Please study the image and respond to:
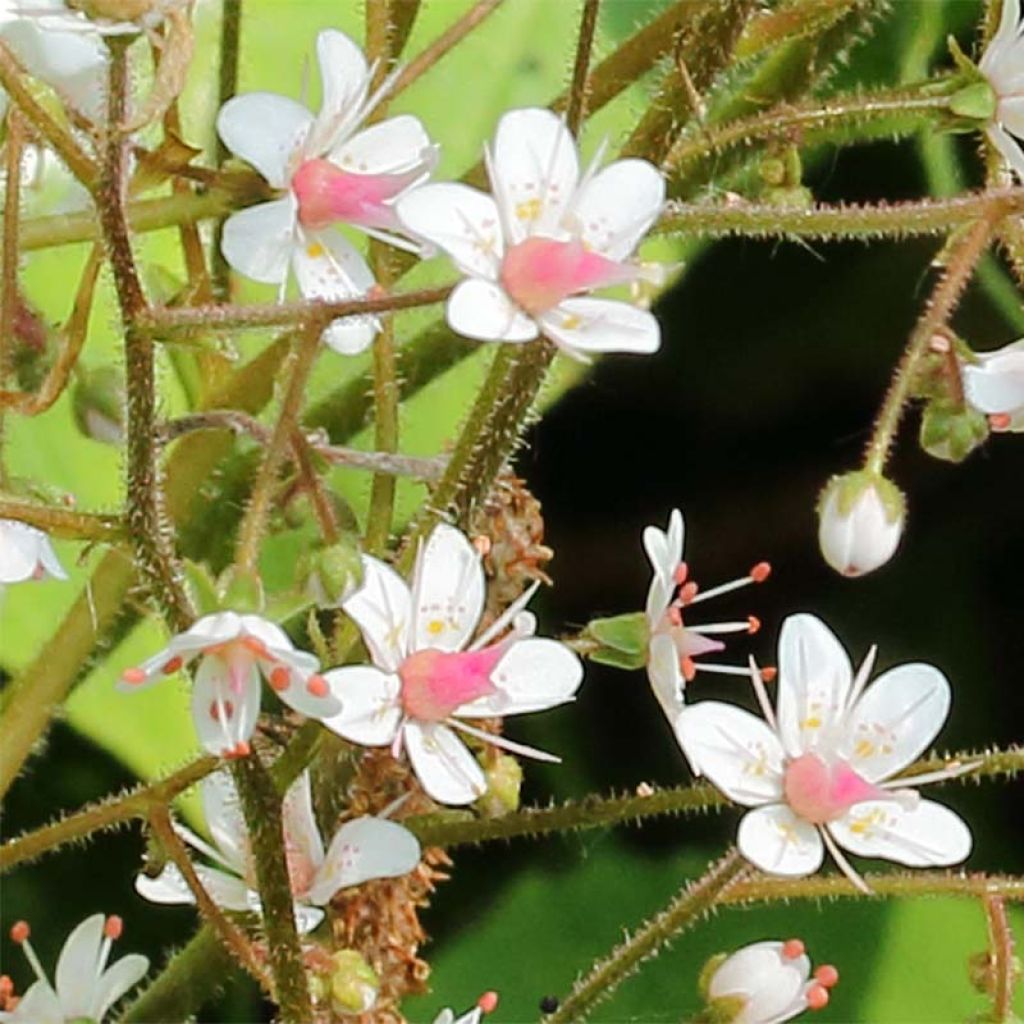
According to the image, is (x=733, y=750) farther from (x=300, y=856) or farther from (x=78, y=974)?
(x=78, y=974)

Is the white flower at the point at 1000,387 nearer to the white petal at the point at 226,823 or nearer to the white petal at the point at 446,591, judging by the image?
the white petal at the point at 446,591

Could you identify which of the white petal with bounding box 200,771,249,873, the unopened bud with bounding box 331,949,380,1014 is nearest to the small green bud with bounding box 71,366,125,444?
the white petal with bounding box 200,771,249,873

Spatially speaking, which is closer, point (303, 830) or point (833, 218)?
point (833, 218)

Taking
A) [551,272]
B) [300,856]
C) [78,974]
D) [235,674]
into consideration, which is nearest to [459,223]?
[551,272]

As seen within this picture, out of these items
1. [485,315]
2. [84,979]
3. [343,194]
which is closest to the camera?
[485,315]

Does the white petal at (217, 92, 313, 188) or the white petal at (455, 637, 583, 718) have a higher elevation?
the white petal at (217, 92, 313, 188)

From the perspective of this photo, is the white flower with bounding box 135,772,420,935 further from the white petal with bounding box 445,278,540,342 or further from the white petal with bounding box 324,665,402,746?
the white petal with bounding box 445,278,540,342

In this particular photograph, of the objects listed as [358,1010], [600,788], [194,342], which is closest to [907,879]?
[358,1010]
